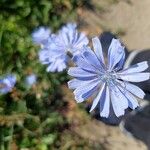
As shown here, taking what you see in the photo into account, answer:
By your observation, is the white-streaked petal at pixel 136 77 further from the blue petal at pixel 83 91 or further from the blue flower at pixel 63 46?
the blue flower at pixel 63 46

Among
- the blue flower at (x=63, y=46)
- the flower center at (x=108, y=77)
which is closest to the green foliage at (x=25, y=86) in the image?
the blue flower at (x=63, y=46)

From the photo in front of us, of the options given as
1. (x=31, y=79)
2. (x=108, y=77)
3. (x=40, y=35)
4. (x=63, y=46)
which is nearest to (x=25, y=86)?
(x=31, y=79)

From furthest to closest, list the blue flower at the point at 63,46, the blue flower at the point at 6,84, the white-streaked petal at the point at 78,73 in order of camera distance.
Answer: the blue flower at the point at 6,84 → the blue flower at the point at 63,46 → the white-streaked petal at the point at 78,73

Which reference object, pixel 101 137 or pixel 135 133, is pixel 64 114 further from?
pixel 135 133

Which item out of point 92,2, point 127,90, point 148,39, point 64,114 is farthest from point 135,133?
point 127,90

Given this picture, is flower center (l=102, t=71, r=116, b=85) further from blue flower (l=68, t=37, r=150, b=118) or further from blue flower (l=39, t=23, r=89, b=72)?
blue flower (l=39, t=23, r=89, b=72)

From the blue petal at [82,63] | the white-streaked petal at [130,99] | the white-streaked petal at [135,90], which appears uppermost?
the blue petal at [82,63]
